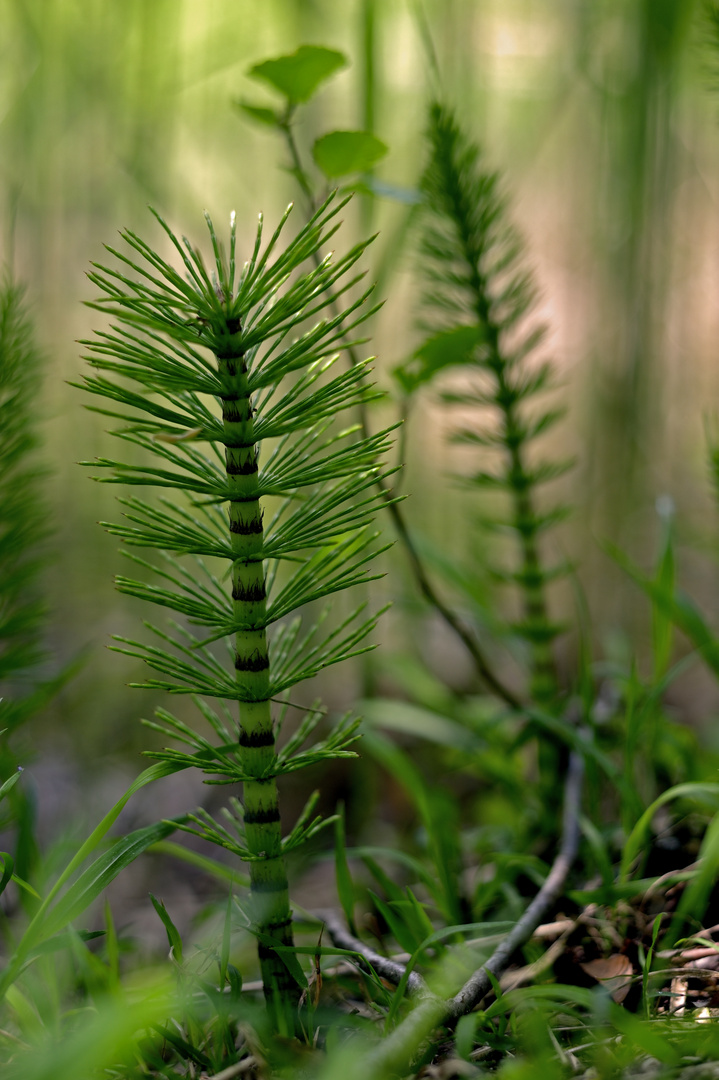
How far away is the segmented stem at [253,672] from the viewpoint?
1.67ft

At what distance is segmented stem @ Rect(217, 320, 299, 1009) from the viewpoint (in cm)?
51

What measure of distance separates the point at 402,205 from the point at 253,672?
1.16m

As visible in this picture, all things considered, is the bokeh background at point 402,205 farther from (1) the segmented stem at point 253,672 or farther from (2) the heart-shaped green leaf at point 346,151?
(1) the segmented stem at point 253,672

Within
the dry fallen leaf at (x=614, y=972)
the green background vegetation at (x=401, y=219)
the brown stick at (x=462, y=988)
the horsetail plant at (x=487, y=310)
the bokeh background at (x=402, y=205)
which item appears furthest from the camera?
the bokeh background at (x=402, y=205)

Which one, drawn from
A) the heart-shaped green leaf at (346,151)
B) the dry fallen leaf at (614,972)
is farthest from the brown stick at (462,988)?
the heart-shaped green leaf at (346,151)

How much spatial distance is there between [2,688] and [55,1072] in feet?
4.70

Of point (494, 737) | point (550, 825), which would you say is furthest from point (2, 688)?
point (550, 825)

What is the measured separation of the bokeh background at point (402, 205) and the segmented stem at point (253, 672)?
78 cm

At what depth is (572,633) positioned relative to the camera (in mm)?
2307

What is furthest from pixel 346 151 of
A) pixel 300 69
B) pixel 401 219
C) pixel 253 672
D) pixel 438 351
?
pixel 401 219

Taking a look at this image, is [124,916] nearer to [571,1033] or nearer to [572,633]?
[571,1033]

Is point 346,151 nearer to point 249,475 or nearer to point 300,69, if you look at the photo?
point 300,69

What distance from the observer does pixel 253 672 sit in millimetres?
550

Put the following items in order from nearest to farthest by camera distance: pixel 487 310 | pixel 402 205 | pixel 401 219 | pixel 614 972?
pixel 614 972 → pixel 487 310 → pixel 401 219 → pixel 402 205
